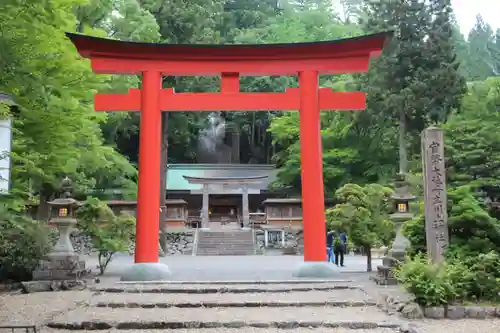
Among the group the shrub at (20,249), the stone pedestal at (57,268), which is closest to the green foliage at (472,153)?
the stone pedestal at (57,268)

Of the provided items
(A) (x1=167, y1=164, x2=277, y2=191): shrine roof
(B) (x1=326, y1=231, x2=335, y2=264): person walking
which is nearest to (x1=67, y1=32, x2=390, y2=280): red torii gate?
(B) (x1=326, y1=231, x2=335, y2=264): person walking

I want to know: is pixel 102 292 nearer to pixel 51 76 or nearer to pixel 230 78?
pixel 51 76

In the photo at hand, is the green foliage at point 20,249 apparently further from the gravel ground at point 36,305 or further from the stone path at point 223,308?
the stone path at point 223,308

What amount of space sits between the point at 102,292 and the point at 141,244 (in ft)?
5.37

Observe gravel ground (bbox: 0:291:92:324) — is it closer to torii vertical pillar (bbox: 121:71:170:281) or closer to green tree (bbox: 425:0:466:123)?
torii vertical pillar (bbox: 121:71:170:281)

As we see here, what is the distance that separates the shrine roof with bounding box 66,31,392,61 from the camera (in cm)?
1093

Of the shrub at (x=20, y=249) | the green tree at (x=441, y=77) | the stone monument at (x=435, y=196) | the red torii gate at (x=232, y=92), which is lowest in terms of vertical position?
the shrub at (x=20, y=249)

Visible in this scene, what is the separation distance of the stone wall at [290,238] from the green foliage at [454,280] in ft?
55.9

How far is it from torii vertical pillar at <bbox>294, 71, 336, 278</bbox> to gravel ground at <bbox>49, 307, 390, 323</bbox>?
2807 mm

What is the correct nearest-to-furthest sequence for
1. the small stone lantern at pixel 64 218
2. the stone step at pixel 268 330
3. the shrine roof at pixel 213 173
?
the stone step at pixel 268 330 < the small stone lantern at pixel 64 218 < the shrine roof at pixel 213 173

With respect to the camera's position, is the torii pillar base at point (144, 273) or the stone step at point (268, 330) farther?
the torii pillar base at point (144, 273)

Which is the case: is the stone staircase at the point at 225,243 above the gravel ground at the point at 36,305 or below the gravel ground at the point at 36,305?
above

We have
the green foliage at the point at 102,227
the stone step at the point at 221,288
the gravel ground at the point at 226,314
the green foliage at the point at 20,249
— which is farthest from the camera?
the green foliage at the point at 102,227

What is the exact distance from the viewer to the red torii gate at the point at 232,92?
10.8 m
